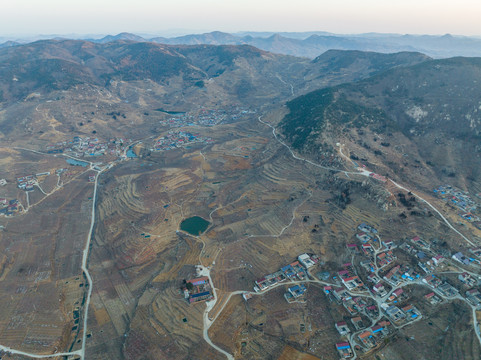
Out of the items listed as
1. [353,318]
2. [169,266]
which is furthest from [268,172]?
[353,318]

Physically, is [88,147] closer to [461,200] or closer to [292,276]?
[292,276]

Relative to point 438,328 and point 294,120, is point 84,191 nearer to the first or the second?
point 294,120

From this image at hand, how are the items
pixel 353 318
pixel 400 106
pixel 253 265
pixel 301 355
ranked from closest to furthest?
pixel 301 355 → pixel 353 318 → pixel 253 265 → pixel 400 106

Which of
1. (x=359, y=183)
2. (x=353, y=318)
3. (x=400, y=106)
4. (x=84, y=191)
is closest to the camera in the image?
(x=353, y=318)

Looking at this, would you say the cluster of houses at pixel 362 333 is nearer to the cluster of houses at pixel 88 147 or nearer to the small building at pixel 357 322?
the small building at pixel 357 322

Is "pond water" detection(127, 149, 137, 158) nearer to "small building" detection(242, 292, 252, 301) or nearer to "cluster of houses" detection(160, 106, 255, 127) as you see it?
"cluster of houses" detection(160, 106, 255, 127)

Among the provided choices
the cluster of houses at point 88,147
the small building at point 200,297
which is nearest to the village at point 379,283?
the small building at point 200,297
